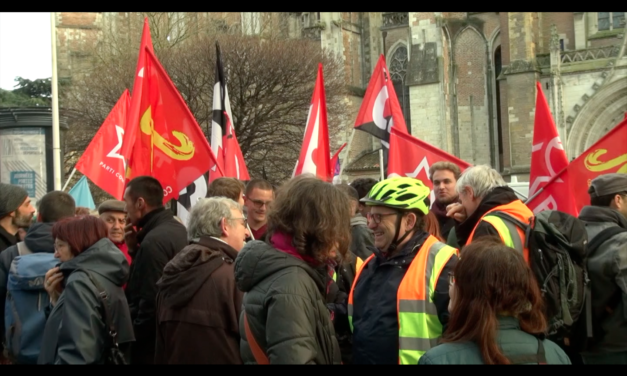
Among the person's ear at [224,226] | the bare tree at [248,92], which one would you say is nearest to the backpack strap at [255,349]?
the person's ear at [224,226]

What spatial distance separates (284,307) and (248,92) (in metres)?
23.6

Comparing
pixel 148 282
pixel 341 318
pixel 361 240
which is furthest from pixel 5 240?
pixel 341 318

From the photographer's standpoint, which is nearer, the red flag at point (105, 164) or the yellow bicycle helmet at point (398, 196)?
the yellow bicycle helmet at point (398, 196)

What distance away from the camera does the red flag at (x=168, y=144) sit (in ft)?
25.0

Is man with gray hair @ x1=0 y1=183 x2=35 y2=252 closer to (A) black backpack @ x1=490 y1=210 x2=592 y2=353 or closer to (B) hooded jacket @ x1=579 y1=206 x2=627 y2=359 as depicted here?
(A) black backpack @ x1=490 y1=210 x2=592 y2=353

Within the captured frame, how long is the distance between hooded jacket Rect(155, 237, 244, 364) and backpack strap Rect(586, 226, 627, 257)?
2166mm

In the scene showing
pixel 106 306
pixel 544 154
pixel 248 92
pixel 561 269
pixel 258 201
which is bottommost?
pixel 106 306

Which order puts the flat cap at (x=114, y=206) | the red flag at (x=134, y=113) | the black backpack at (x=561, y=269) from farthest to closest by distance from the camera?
1. the red flag at (x=134, y=113)
2. the flat cap at (x=114, y=206)
3. the black backpack at (x=561, y=269)

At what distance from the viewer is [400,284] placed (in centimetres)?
378

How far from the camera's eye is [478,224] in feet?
15.6

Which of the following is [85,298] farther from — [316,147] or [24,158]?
[24,158]

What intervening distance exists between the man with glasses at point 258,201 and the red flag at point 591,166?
9.64ft

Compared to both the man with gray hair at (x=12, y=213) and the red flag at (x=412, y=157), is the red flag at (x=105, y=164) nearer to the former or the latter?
the red flag at (x=412, y=157)
